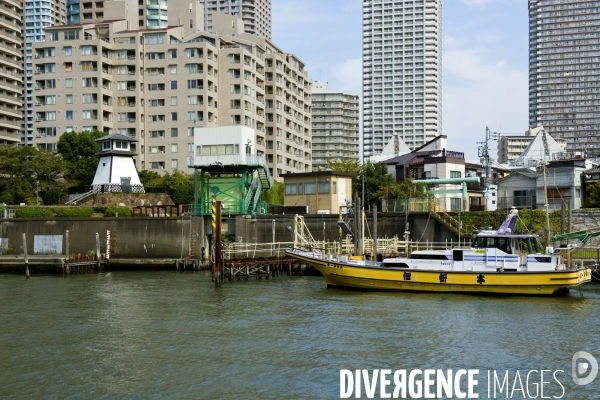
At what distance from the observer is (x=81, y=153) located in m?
89.4

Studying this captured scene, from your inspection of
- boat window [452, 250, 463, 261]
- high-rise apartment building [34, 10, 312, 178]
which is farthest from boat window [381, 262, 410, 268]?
high-rise apartment building [34, 10, 312, 178]

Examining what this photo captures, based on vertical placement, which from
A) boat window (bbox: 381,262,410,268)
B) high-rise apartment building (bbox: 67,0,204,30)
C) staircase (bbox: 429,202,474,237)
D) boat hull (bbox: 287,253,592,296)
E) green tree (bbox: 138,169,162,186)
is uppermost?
high-rise apartment building (bbox: 67,0,204,30)

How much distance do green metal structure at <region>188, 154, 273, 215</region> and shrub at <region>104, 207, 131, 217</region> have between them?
799 cm

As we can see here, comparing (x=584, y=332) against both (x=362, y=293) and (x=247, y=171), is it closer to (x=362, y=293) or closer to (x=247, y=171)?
(x=362, y=293)

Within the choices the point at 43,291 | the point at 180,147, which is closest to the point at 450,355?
the point at 43,291

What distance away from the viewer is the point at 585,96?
18275cm

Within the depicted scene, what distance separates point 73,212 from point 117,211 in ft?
13.0

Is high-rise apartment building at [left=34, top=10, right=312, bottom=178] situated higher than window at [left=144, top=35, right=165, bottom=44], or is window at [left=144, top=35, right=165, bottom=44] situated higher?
window at [left=144, top=35, right=165, bottom=44]

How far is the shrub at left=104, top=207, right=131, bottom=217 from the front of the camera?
214ft

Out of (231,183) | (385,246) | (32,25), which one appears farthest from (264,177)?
(32,25)

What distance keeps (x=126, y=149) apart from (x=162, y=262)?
2520 cm

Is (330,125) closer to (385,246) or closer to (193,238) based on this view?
(193,238)

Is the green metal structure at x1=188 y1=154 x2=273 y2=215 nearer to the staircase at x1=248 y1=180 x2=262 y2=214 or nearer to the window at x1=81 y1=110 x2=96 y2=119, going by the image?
the staircase at x1=248 y1=180 x2=262 y2=214

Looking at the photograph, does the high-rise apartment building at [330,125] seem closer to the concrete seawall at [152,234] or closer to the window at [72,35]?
the window at [72,35]
